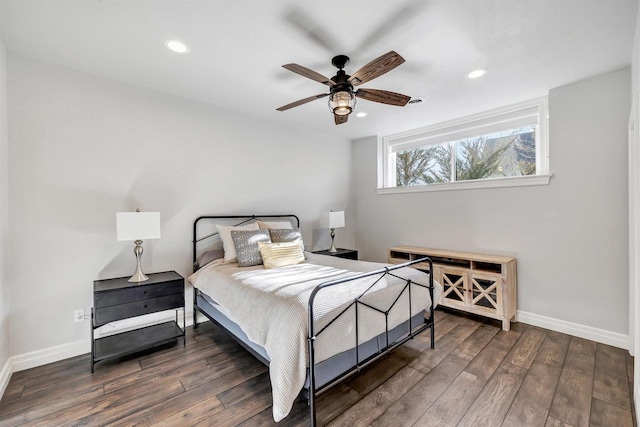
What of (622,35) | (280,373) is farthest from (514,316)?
(280,373)

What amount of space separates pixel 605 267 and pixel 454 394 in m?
2.09


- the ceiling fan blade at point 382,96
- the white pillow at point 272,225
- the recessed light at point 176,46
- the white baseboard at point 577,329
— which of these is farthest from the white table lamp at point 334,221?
the recessed light at point 176,46

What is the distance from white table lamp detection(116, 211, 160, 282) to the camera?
247 centimetres

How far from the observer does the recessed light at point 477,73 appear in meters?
2.60

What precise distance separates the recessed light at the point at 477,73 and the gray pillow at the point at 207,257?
3.15 metres

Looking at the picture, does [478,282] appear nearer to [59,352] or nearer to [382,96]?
[382,96]

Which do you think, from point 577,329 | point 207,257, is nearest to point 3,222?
point 207,257

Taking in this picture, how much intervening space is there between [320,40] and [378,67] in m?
0.52

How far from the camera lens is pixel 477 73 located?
2.66 meters

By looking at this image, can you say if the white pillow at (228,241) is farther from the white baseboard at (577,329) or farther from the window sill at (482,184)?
the white baseboard at (577,329)

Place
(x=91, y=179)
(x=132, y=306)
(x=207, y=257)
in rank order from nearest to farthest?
(x=132, y=306) → (x=91, y=179) → (x=207, y=257)

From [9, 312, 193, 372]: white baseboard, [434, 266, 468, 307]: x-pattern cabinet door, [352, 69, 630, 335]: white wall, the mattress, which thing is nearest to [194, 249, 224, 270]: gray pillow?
the mattress

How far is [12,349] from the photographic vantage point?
2.31 meters

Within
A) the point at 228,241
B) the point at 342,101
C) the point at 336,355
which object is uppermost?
the point at 342,101
